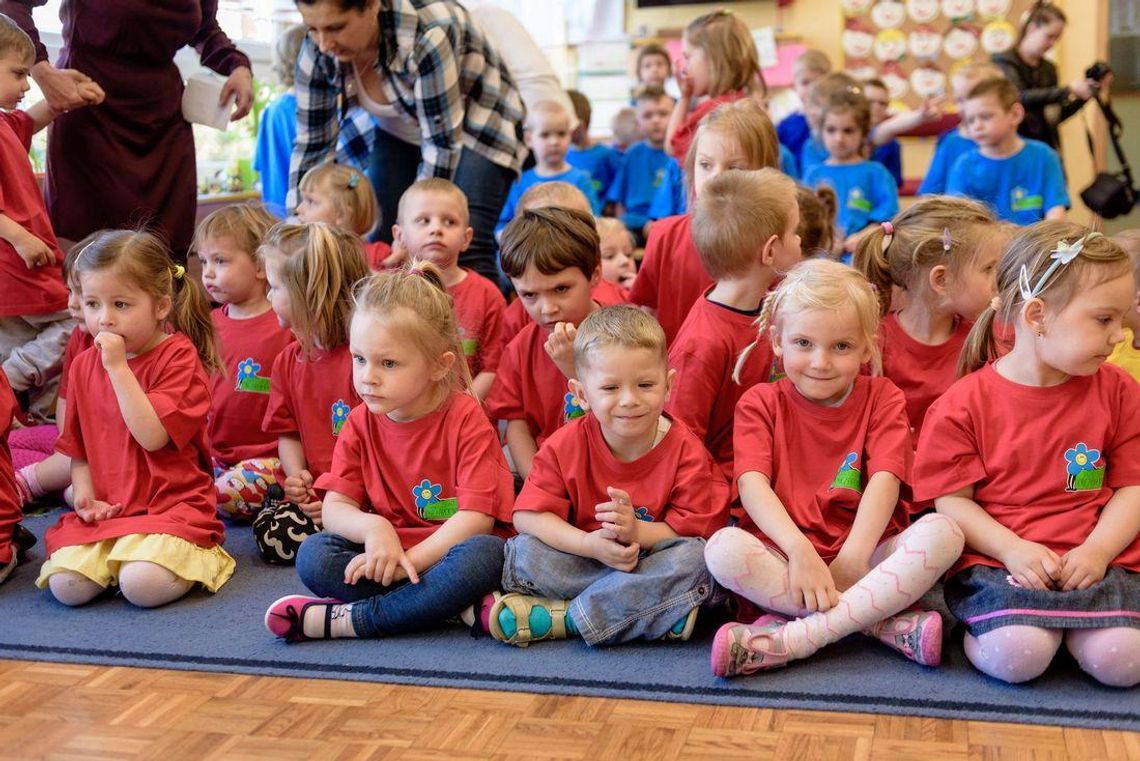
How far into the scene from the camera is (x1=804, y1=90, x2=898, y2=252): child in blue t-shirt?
173 inches

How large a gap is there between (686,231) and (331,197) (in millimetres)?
975

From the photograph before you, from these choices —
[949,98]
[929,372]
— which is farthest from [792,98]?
[929,372]

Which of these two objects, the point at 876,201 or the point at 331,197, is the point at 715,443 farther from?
the point at 876,201

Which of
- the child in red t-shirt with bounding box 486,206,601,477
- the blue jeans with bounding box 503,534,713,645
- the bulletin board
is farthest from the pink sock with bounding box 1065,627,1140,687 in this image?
the bulletin board

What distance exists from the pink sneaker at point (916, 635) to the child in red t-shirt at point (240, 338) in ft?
4.85

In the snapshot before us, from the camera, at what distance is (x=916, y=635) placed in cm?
189

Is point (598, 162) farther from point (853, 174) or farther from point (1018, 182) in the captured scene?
point (1018, 182)

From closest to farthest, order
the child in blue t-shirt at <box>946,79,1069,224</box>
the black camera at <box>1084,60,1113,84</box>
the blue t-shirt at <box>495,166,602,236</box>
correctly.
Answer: the child in blue t-shirt at <box>946,79,1069,224</box>, the blue t-shirt at <box>495,166,602,236</box>, the black camera at <box>1084,60,1113,84</box>

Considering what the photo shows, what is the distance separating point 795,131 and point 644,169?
2.32ft

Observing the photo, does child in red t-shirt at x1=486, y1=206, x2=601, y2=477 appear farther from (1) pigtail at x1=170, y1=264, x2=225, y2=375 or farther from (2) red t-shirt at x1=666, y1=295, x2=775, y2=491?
(1) pigtail at x1=170, y1=264, x2=225, y2=375

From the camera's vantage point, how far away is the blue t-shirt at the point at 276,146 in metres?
4.76

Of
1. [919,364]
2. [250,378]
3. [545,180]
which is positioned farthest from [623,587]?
[545,180]

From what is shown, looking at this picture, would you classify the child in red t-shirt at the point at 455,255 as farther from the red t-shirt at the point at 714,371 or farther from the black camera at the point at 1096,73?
the black camera at the point at 1096,73

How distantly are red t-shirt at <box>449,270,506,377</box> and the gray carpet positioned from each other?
864 millimetres
